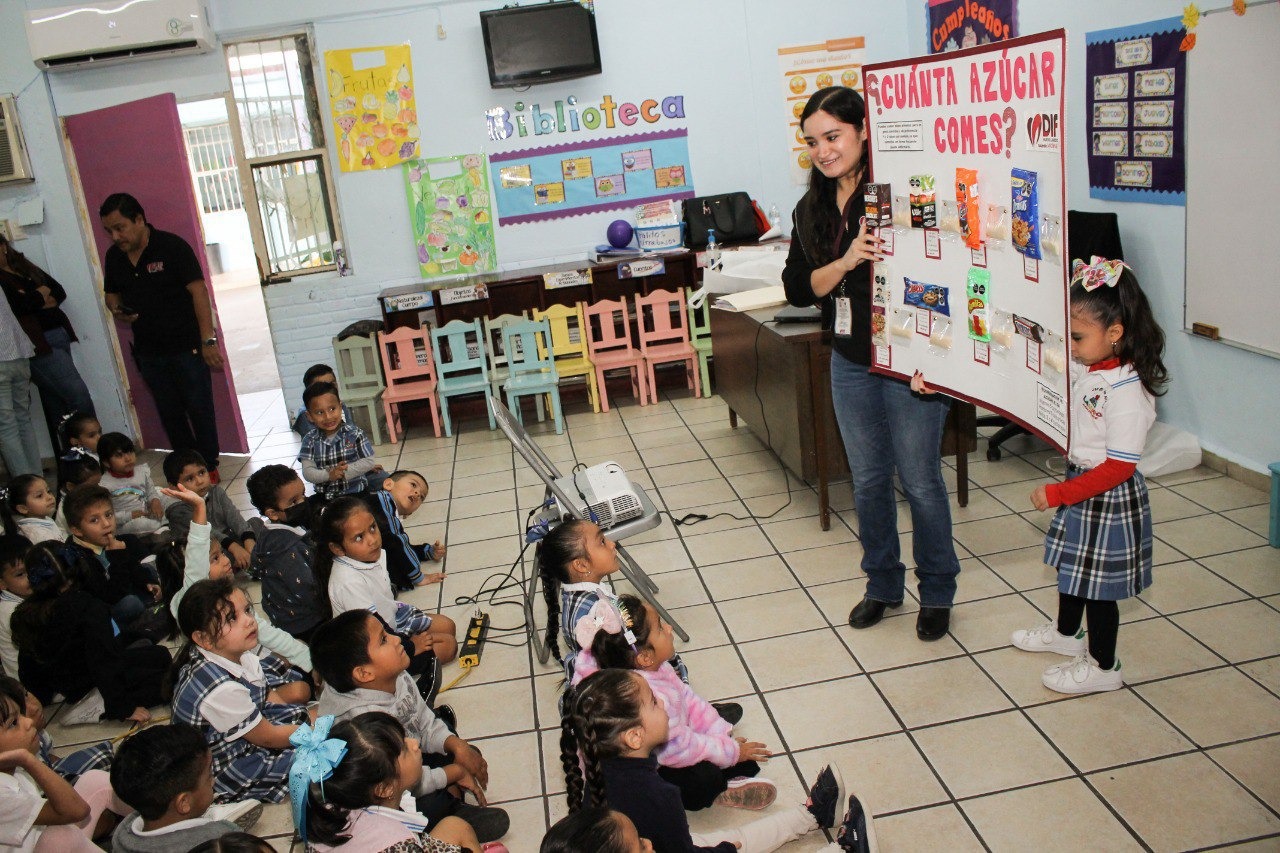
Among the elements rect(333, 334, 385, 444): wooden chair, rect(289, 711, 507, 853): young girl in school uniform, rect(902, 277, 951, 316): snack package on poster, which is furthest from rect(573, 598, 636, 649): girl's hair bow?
rect(333, 334, 385, 444): wooden chair

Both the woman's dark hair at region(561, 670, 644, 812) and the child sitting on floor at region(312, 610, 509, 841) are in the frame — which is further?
the child sitting on floor at region(312, 610, 509, 841)

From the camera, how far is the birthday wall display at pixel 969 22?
550 cm

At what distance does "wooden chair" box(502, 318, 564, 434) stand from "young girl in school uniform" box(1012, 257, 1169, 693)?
3675 millimetres

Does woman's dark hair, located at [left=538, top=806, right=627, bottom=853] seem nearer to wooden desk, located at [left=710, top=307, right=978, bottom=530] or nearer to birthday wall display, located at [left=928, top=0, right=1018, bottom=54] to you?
wooden desk, located at [left=710, top=307, right=978, bottom=530]

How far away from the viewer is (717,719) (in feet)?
8.89

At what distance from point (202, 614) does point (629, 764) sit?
1353 mm

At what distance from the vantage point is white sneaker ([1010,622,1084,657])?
3066 millimetres

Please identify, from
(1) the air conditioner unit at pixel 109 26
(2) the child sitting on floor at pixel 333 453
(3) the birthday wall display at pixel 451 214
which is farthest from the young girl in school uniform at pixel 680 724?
(1) the air conditioner unit at pixel 109 26

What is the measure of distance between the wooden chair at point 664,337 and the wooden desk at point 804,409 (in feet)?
5.30

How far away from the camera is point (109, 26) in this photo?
6289 millimetres

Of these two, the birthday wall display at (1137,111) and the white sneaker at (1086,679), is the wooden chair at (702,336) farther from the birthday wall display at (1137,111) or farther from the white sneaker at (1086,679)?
the white sneaker at (1086,679)

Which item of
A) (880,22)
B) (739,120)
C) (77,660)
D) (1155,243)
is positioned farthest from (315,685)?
(880,22)

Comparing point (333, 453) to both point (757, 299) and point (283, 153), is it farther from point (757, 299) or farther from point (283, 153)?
point (283, 153)

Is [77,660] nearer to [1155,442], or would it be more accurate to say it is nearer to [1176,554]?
[1176,554]
